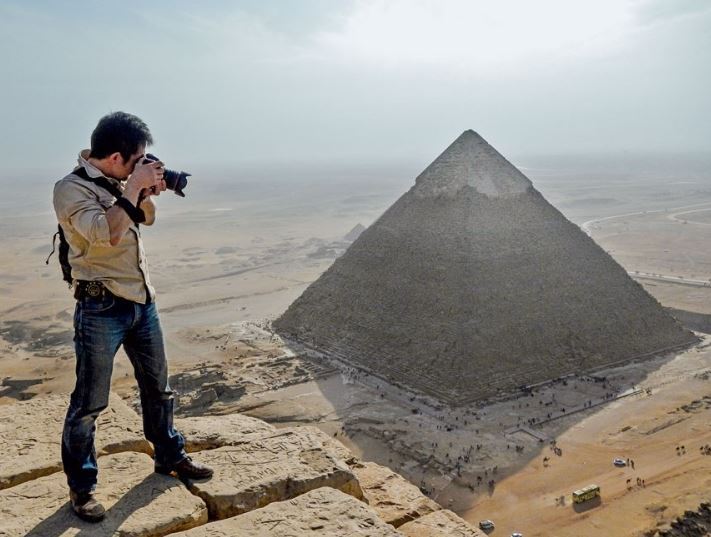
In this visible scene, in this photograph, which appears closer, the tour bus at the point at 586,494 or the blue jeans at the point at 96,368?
the blue jeans at the point at 96,368

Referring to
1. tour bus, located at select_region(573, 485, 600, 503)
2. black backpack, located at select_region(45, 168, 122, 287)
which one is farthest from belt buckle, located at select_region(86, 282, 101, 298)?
tour bus, located at select_region(573, 485, 600, 503)

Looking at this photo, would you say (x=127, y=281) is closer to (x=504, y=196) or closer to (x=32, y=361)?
(x=504, y=196)

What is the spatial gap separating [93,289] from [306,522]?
1.37m

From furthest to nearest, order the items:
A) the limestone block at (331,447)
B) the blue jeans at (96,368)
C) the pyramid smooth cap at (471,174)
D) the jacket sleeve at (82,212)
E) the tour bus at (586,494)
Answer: the pyramid smooth cap at (471,174)
the tour bus at (586,494)
the limestone block at (331,447)
the blue jeans at (96,368)
the jacket sleeve at (82,212)

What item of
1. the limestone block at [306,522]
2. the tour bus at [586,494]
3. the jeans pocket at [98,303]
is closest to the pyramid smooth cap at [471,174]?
the tour bus at [586,494]

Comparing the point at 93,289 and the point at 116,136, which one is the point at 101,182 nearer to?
the point at 116,136

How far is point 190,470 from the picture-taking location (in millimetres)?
3117

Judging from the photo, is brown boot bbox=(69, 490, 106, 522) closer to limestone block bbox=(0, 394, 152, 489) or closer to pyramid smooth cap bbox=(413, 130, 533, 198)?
limestone block bbox=(0, 394, 152, 489)

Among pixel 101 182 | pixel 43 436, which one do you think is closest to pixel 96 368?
pixel 101 182

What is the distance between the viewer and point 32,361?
2559 centimetres

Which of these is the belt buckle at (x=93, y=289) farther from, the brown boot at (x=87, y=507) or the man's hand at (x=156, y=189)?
the brown boot at (x=87, y=507)

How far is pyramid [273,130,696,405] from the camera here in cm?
2072

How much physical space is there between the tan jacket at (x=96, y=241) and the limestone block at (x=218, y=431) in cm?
101

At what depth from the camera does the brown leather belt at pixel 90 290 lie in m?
3.01
